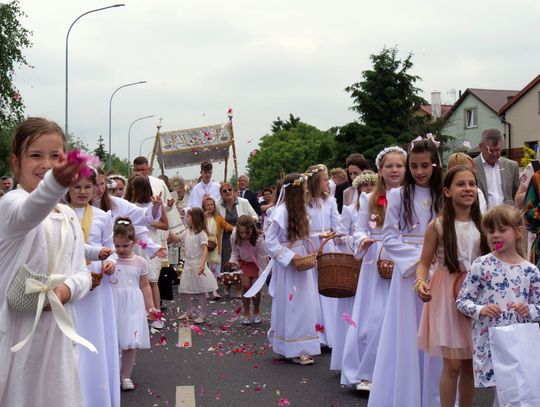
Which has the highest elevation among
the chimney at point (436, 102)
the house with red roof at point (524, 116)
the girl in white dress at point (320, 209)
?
the chimney at point (436, 102)

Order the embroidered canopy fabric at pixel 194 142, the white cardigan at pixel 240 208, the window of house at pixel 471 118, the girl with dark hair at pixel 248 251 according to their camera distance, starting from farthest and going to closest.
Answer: the window of house at pixel 471 118 → the embroidered canopy fabric at pixel 194 142 → the white cardigan at pixel 240 208 → the girl with dark hair at pixel 248 251

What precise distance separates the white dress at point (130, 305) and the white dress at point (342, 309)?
5.85 feet

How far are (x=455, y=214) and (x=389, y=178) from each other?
71.2 inches

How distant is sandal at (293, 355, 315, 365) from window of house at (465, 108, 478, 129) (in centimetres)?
6637

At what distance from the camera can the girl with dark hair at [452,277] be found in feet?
18.6

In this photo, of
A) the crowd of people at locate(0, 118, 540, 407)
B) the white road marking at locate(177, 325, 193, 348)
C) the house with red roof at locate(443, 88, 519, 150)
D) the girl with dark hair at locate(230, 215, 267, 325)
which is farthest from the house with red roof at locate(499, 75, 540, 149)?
the crowd of people at locate(0, 118, 540, 407)

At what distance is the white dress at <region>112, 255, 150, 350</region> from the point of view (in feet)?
26.3

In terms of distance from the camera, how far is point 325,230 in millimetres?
9969

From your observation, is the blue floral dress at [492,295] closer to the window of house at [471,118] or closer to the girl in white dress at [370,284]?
the girl in white dress at [370,284]

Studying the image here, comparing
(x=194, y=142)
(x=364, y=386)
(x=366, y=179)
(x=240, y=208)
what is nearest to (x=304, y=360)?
(x=364, y=386)

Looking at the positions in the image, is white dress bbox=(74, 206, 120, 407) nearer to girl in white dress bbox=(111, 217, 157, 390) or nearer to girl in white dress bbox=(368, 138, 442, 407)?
girl in white dress bbox=(111, 217, 157, 390)

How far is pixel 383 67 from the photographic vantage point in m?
66.2

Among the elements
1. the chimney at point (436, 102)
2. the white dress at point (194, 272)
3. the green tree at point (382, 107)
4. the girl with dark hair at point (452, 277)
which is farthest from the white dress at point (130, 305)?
the chimney at point (436, 102)

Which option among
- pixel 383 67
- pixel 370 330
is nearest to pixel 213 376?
pixel 370 330
